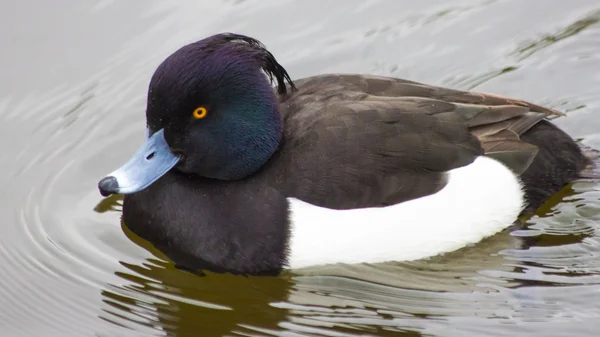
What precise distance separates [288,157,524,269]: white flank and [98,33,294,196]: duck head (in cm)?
46

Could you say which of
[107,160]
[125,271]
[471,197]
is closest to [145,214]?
[125,271]

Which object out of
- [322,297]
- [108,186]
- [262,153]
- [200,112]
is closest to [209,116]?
[200,112]

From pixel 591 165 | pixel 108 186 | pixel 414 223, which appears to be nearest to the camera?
pixel 108 186

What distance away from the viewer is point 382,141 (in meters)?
6.23

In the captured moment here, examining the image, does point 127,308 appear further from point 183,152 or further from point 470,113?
point 470,113

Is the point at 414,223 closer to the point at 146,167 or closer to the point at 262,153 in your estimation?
the point at 262,153

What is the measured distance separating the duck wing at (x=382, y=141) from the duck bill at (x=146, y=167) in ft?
2.11

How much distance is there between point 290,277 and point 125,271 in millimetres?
1046

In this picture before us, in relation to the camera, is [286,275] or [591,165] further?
[591,165]

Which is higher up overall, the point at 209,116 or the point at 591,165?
the point at 209,116

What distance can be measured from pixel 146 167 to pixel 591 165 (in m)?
2.93

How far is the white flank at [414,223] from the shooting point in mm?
6203

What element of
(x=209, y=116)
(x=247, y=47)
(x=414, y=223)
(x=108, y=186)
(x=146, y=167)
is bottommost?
(x=414, y=223)

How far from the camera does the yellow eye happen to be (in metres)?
6.19
